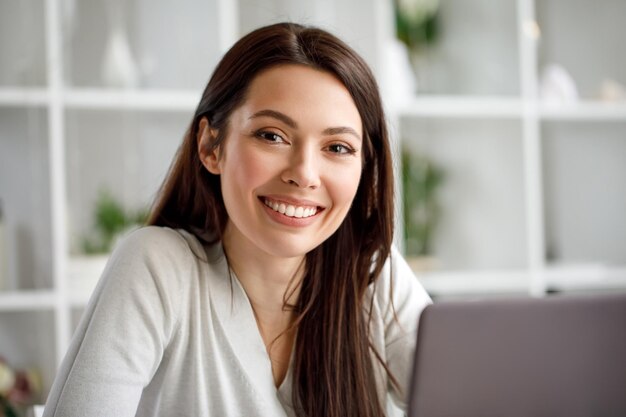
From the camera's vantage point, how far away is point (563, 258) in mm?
3596

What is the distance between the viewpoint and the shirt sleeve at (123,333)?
113cm

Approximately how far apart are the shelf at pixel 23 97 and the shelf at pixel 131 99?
0.27 ft

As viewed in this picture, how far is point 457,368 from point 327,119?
505 millimetres

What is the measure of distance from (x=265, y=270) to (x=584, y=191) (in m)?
2.59

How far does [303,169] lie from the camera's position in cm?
122

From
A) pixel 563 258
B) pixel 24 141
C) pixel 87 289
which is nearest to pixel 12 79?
pixel 24 141

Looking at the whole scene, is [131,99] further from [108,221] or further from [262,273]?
[262,273]

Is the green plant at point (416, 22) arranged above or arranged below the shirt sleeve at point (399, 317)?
above

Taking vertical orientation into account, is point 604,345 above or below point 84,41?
below

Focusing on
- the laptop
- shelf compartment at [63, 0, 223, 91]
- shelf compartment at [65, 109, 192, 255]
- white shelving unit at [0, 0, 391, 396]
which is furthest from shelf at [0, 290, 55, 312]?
Result: the laptop

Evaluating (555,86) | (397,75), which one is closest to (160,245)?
(397,75)

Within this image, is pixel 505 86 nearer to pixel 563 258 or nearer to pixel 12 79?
pixel 563 258

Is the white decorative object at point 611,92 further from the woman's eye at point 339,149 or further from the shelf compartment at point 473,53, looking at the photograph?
the woman's eye at point 339,149

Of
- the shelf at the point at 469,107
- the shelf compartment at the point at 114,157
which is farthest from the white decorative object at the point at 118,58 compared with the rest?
the shelf at the point at 469,107
